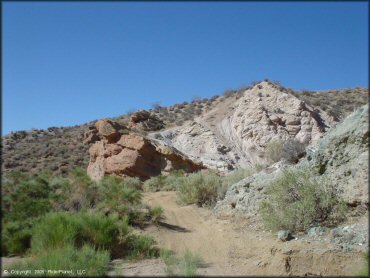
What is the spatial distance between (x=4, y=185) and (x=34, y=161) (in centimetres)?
1635

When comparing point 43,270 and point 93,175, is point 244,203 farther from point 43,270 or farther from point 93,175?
point 93,175

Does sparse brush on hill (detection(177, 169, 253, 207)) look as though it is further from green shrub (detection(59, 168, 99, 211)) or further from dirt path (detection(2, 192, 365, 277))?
green shrub (detection(59, 168, 99, 211))

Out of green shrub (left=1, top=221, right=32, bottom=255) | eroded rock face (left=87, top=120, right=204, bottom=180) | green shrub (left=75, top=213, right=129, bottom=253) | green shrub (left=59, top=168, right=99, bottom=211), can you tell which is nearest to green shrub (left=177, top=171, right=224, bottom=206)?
green shrub (left=59, top=168, right=99, bottom=211)

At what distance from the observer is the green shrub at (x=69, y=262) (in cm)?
593

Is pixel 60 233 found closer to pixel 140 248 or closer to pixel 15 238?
pixel 15 238

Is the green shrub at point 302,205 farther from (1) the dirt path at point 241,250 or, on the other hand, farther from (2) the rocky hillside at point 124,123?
(2) the rocky hillside at point 124,123

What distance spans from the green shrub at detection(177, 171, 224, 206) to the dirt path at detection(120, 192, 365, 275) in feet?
5.47

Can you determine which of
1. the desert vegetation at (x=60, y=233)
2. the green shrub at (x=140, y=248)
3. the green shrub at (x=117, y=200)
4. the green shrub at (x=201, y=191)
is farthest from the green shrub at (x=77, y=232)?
the green shrub at (x=201, y=191)

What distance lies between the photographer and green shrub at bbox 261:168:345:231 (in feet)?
27.4

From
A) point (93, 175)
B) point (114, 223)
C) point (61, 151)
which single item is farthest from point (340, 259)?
point (61, 151)

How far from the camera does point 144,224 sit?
34.3 feet

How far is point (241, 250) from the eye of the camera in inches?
320

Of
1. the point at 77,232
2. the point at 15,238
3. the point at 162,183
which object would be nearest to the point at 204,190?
the point at 162,183

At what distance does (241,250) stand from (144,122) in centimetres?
1861
